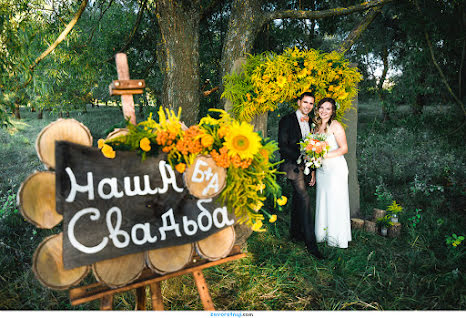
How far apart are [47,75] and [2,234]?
223 cm

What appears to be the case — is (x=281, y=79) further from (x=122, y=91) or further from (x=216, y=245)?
(x=216, y=245)

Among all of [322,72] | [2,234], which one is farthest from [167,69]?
[2,234]

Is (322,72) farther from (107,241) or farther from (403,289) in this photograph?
(107,241)

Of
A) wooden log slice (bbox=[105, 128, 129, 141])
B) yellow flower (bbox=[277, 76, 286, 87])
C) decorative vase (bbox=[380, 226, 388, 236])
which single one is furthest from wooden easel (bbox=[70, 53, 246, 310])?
decorative vase (bbox=[380, 226, 388, 236])

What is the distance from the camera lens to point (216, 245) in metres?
1.75

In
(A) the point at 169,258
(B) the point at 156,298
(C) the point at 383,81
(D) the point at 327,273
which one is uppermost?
(C) the point at 383,81

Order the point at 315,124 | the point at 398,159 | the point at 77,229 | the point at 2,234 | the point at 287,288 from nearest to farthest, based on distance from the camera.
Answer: the point at 77,229 → the point at 287,288 → the point at 315,124 → the point at 2,234 → the point at 398,159

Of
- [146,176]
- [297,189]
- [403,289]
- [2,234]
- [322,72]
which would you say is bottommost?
[403,289]

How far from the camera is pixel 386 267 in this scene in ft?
9.28

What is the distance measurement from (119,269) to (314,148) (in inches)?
77.1

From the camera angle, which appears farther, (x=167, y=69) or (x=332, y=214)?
(x=167, y=69)

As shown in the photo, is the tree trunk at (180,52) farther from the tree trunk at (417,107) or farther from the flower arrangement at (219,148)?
the tree trunk at (417,107)

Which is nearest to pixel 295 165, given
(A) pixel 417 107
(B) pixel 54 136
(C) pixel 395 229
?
(C) pixel 395 229

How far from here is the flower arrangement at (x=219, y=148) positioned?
1.60m
